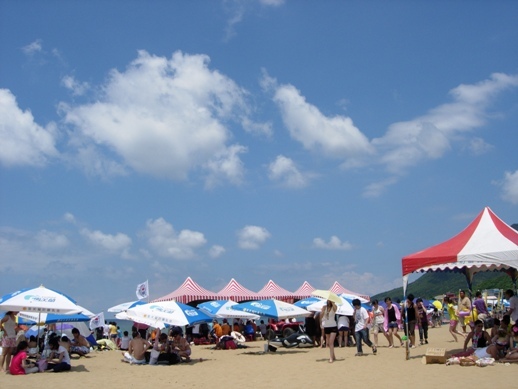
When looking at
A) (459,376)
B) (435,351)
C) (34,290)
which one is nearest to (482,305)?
(435,351)

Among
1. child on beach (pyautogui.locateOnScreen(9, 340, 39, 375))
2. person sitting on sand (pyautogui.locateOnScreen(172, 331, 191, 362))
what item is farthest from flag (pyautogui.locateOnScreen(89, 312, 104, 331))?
child on beach (pyautogui.locateOnScreen(9, 340, 39, 375))

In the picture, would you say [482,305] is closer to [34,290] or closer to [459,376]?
[459,376]

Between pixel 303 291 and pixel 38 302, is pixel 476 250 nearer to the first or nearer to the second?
pixel 38 302

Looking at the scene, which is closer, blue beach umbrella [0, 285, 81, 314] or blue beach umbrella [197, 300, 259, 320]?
blue beach umbrella [0, 285, 81, 314]

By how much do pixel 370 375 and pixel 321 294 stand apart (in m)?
2.88

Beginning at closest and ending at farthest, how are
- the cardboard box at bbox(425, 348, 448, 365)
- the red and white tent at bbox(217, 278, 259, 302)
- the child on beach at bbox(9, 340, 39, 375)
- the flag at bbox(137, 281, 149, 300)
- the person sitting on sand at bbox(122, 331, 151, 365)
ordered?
the cardboard box at bbox(425, 348, 448, 365), the child on beach at bbox(9, 340, 39, 375), the person sitting on sand at bbox(122, 331, 151, 365), the flag at bbox(137, 281, 149, 300), the red and white tent at bbox(217, 278, 259, 302)

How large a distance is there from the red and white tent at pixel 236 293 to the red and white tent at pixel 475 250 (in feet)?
58.4

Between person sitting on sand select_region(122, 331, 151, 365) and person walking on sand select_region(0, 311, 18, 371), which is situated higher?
person walking on sand select_region(0, 311, 18, 371)

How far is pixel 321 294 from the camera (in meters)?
12.7

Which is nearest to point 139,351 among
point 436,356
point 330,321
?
point 330,321

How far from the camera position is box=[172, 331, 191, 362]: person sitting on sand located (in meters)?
14.1

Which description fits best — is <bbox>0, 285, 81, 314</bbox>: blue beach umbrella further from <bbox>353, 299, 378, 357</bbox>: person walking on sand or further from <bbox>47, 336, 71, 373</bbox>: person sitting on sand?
<bbox>353, 299, 378, 357</bbox>: person walking on sand

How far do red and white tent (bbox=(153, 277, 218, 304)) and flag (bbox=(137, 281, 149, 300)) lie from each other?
1.55 metres

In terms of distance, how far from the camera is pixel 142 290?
26578 mm
